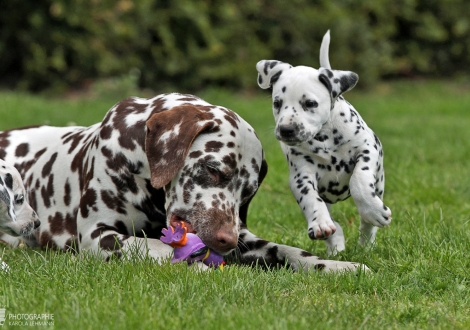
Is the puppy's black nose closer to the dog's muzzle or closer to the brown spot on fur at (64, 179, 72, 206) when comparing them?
the dog's muzzle

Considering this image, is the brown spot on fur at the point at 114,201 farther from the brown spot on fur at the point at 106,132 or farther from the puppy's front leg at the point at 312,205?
the puppy's front leg at the point at 312,205

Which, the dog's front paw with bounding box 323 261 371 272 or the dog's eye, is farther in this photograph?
the dog's eye

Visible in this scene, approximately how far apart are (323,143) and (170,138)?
38.8 inches

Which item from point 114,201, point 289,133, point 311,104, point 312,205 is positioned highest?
point 311,104

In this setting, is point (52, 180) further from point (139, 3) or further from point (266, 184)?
point (139, 3)

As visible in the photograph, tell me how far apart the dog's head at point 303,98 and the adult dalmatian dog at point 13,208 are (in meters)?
1.54

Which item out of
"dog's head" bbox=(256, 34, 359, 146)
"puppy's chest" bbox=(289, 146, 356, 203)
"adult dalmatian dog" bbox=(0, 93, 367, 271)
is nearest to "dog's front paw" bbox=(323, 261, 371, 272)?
"adult dalmatian dog" bbox=(0, 93, 367, 271)

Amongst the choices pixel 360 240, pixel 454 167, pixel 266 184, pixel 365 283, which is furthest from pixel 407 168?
pixel 365 283

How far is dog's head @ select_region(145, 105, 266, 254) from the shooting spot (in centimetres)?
417

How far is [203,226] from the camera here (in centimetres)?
415

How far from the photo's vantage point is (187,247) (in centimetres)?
411

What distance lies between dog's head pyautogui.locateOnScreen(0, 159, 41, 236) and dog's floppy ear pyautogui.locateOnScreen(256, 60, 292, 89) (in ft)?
5.42

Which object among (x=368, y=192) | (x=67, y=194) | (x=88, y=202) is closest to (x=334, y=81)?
(x=368, y=192)

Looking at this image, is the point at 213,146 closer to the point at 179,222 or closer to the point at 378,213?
the point at 179,222
